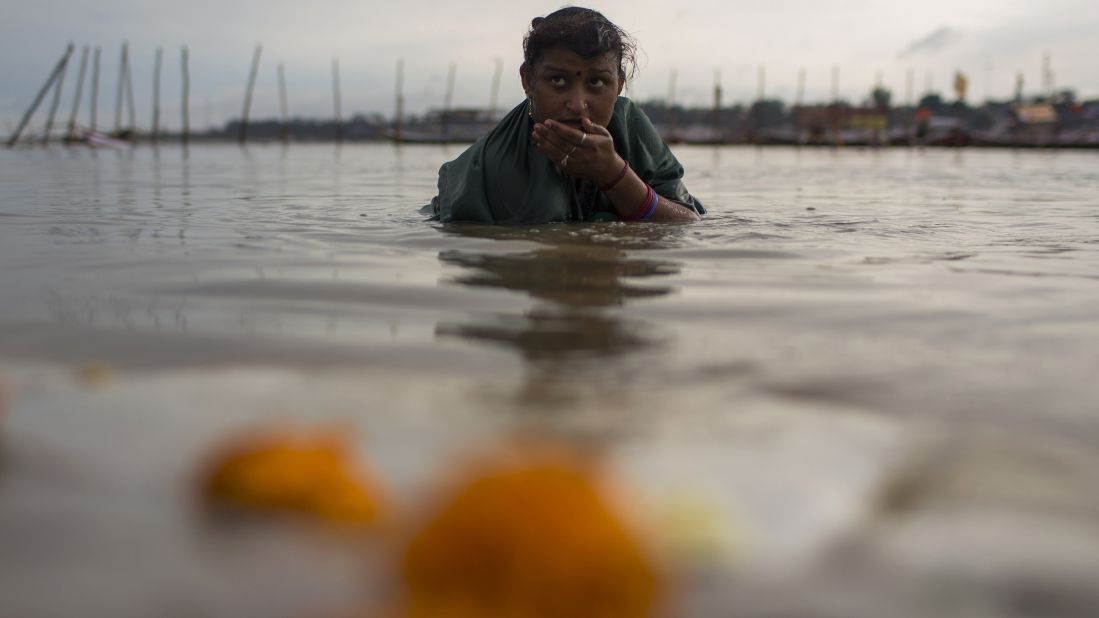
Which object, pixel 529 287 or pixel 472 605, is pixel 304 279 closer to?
pixel 529 287

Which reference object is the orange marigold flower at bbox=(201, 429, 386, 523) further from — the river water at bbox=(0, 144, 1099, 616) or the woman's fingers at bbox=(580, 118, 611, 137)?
the woman's fingers at bbox=(580, 118, 611, 137)

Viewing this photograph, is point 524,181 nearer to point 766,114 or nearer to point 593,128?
point 593,128

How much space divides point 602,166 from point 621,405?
2.62 metres

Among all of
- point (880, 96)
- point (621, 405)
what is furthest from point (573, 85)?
point (880, 96)

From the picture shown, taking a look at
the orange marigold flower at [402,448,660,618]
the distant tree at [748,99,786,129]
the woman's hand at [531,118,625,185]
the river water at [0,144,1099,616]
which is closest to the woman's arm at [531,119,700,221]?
the woman's hand at [531,118,625,185]

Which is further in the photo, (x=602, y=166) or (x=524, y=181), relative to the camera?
(x=524, y=181)

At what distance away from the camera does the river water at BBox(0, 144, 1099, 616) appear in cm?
70

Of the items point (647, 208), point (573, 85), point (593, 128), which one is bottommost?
point (647, 208)

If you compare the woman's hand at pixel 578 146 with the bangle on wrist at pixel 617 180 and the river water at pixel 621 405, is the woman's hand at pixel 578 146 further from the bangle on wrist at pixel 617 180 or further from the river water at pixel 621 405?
the river water at pixel 621 405

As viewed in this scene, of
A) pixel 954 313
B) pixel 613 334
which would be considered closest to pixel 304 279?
pixel 613 334

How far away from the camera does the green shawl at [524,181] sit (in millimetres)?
3850

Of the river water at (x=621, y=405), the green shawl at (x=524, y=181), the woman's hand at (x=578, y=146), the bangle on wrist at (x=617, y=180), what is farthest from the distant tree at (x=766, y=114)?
the river water at (x=621, y=405)

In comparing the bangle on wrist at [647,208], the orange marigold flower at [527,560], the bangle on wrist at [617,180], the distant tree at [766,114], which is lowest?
the orange marigold flower at [527,560]

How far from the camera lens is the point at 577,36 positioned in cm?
353
